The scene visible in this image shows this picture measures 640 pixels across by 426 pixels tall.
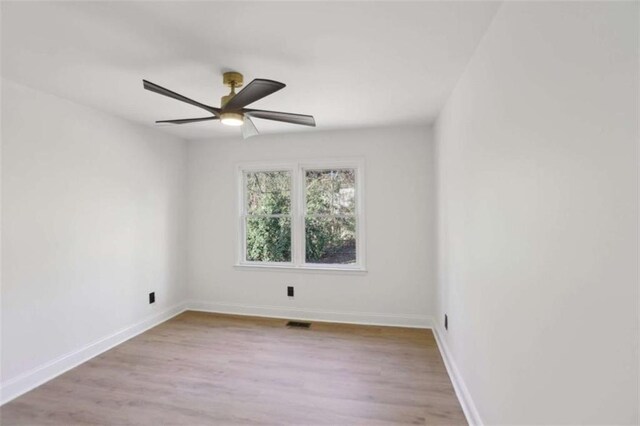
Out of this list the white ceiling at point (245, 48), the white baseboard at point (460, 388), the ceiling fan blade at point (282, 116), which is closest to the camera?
the white ceiling at point (245, 48)

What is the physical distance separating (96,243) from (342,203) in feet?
8.77

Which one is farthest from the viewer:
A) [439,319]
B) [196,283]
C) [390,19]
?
[196,283]

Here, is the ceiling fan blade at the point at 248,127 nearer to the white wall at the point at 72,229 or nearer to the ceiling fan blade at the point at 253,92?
the ceiling fan blade at the point at 253,92

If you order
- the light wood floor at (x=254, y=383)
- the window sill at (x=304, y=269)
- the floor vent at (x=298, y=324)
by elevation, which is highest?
the window sill at (x=304, y=269)

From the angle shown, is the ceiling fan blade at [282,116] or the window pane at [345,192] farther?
the window pane at [345,192]

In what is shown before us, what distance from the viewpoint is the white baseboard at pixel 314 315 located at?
372cm

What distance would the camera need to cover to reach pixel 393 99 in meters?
2.83

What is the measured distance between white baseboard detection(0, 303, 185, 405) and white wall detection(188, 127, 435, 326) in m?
0.90

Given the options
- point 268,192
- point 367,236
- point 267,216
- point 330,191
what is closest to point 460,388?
point 367,236

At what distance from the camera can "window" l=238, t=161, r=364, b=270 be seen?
13.1ft

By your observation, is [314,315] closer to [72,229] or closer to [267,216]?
[267,216]

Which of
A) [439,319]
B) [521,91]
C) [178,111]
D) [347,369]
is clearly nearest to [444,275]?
[439,319]

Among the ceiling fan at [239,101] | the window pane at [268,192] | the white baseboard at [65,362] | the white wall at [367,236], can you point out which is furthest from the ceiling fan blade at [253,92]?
the white baseboard at [65,362]

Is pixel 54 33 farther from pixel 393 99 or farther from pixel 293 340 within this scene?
pixel 293 340
